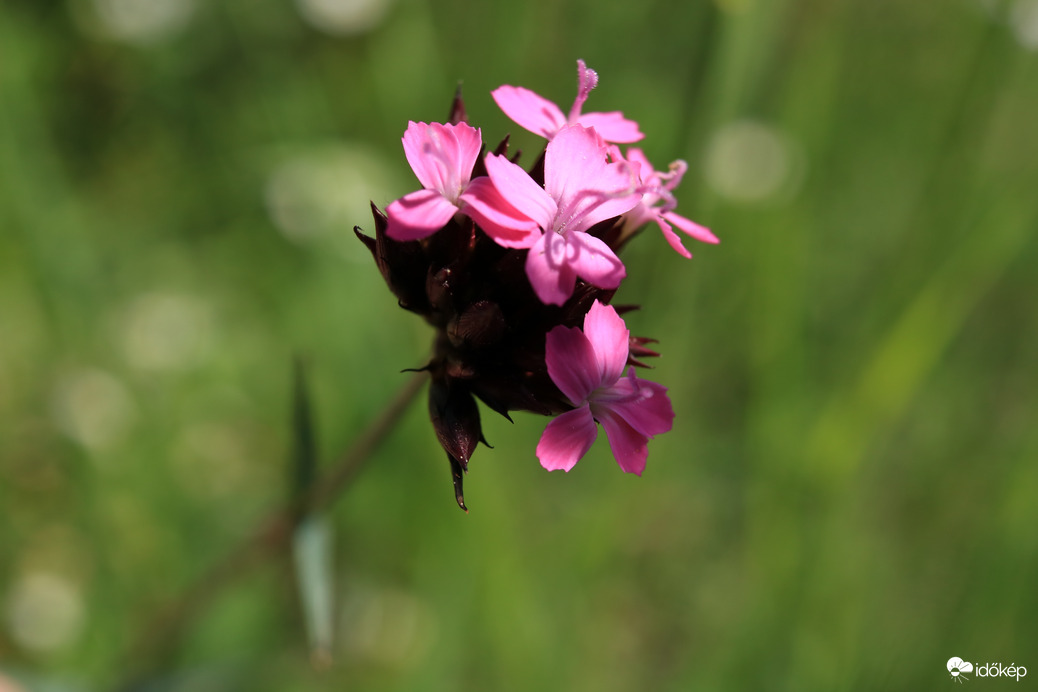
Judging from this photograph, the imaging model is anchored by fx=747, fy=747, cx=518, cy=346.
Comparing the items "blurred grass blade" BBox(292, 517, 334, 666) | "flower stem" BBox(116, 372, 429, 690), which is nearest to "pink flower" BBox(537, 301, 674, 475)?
"flower stem" BBox(116, 372, 429, 690)

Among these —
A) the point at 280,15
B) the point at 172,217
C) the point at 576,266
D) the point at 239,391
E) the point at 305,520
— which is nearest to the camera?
the point at 576,266

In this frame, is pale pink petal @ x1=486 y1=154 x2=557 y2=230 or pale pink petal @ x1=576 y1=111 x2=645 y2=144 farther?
pale pink petal @ x1=576 y1=111 x2=645 y2=144

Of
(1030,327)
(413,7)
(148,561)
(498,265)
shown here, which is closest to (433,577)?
(148,561)

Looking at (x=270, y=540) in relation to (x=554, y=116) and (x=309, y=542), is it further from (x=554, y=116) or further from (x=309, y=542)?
(x=554, y=116)

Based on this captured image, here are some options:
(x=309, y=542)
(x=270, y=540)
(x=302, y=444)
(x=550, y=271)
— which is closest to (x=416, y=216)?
(x=550, y=271)

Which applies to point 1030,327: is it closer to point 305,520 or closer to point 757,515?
point 757,515

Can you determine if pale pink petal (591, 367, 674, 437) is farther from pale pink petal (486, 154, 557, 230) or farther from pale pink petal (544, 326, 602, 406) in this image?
pale pink petal (486, 154, 557, 230)
